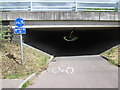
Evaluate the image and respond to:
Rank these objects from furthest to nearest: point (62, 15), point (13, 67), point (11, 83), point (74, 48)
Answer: point (74, 48)
point (62, 15)
point (13, 67)
point (11, 83)

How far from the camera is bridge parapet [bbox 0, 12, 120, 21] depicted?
8.06 meters

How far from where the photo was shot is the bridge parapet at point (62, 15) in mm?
8062

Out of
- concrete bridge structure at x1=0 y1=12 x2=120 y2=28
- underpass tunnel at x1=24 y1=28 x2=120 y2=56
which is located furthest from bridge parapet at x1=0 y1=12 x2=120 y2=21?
underpass tunnel at x1=24 y1=28 x2=120 y2=56

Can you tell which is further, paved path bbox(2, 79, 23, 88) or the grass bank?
the grass bank

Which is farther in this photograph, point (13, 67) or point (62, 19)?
point (62, 19)

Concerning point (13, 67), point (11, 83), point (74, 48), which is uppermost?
point (13, 67)

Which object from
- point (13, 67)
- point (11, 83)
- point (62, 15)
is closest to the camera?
point (11, 83)

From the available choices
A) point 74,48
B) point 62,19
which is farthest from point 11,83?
point 74,48

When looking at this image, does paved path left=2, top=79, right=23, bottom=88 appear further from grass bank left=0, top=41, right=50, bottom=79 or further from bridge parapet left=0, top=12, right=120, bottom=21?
bridge parapet left=0, top=12, right=120, bottom=21

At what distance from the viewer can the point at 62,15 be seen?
26.8 feet

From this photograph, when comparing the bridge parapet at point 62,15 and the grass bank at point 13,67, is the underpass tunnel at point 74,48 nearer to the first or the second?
the bridge parapet at point 62,15

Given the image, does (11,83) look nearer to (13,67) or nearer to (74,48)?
(13,67)

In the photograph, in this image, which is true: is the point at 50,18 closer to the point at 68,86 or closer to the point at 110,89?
the point at 68,86

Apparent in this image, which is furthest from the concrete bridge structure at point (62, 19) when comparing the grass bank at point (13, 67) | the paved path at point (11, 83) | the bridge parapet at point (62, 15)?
the paved path at point (11, 83)
